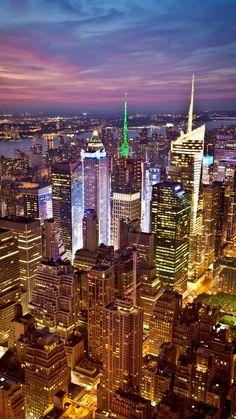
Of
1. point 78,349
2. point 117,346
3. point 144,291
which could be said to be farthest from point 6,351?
point 144,291

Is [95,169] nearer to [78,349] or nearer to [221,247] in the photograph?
[221,247]

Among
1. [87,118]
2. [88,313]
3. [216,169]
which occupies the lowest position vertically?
[88,313]

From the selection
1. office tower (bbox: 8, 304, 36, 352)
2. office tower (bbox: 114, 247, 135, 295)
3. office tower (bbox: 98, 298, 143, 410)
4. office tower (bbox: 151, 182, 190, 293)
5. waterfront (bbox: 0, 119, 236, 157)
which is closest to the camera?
office tower (bbox: 98, 298, 143, 410)

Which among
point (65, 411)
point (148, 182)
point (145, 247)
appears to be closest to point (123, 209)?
point (148, 182)

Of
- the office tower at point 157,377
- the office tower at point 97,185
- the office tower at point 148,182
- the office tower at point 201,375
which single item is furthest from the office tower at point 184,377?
the office tower at point 148,182

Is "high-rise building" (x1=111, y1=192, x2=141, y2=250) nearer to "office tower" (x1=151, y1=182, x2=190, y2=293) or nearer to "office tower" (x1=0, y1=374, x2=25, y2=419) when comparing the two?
"office tower" (x1=151, y1=182, x2=190, y2=293)

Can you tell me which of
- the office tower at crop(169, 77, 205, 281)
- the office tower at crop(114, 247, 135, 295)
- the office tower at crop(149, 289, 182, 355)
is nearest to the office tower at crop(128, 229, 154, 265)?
the office tower at crop(114, 247, 135, 295)

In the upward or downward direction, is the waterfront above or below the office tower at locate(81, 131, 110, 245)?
above
